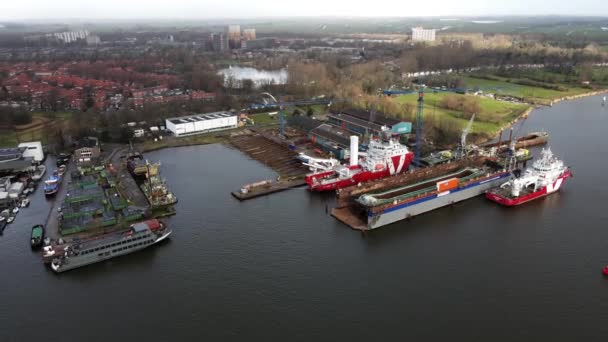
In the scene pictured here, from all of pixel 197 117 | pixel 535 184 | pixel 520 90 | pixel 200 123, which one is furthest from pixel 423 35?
pixel 535 184

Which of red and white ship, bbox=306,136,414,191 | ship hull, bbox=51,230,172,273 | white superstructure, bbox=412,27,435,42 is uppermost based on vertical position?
white superstructure, bbox=412,27,435,42

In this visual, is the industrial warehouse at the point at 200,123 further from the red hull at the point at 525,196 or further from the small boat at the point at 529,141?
the red hull at the point at 525,196

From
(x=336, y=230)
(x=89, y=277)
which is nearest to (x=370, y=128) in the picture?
(x=336, y=230)

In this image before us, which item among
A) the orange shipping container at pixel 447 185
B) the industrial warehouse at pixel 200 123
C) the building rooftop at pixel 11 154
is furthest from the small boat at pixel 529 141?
the building rooftop at pixel 11 154

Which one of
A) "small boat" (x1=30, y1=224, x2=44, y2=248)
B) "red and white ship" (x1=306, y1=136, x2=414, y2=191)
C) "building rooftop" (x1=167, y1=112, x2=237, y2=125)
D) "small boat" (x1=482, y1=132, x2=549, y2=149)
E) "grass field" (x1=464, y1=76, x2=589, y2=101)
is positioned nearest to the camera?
"small boat" (x1=30, y1=224, x2=44, y2=248)

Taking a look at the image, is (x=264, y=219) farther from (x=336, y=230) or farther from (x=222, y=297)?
(x=222, y=297)

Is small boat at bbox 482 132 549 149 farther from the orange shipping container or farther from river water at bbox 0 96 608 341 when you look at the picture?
the orange shipping container

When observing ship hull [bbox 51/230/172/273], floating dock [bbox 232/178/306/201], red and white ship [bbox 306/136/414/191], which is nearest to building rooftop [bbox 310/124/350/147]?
red and white ship [bbox 306/136/414/191]
